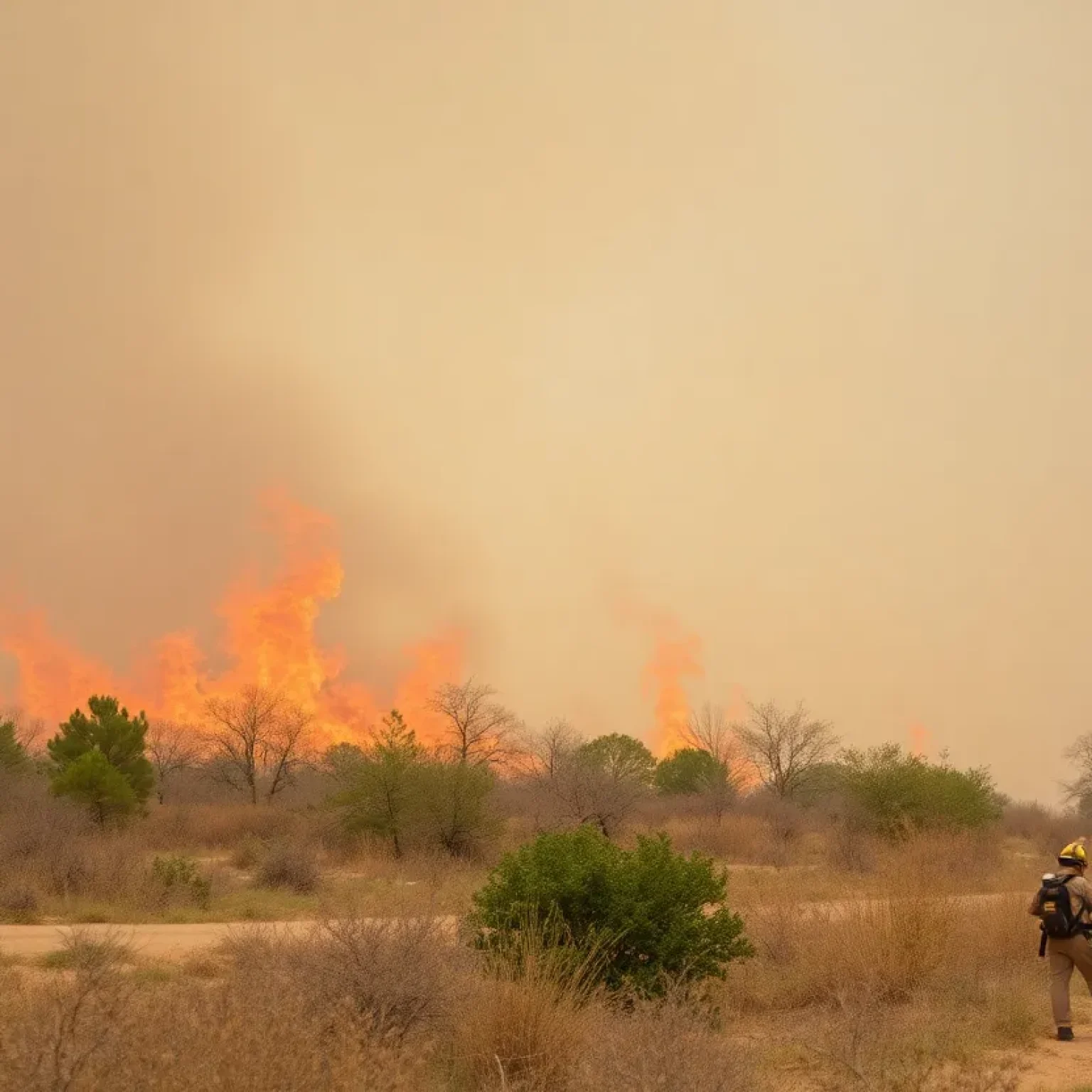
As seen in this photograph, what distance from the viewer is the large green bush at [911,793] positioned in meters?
42.6

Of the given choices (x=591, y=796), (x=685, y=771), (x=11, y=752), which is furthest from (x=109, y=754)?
(x=685, y=771)

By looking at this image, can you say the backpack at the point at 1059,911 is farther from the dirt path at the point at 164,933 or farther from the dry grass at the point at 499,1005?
the dirt path at the point at 164,933

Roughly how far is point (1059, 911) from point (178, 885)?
1807cm

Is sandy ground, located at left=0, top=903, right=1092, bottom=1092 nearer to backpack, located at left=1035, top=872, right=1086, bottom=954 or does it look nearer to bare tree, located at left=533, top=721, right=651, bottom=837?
backpack, located at left=1035, top=872, right=1086, bottom=954

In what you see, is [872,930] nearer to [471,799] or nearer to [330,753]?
[471,799]

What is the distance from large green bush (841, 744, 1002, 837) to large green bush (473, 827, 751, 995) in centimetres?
3055

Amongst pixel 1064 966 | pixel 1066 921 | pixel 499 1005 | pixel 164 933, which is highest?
pixel 1066 921

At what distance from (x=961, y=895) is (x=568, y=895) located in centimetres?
847

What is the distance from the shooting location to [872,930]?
15.0 metres

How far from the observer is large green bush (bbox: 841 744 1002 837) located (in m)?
42.6

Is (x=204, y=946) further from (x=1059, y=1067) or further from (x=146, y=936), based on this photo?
(x=1059, y=1067)

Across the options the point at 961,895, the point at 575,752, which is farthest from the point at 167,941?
the point at 575,752

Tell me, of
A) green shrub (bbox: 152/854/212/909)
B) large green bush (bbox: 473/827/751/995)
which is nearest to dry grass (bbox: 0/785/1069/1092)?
green shrub (bbox: 152/854/212/909)

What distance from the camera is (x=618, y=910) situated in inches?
500
